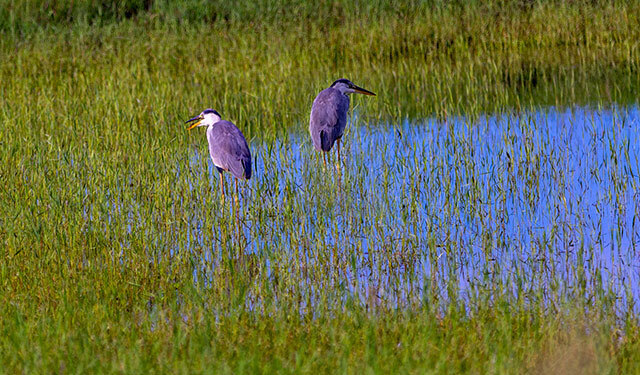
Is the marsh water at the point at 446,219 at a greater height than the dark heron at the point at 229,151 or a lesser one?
lesser

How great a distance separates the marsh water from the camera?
212 inches

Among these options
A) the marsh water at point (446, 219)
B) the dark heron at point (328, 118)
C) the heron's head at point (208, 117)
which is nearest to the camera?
the marsh water at point (446, 219)

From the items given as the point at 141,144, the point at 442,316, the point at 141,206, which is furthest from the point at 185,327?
the point at 141,144

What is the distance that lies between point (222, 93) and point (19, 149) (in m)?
3.50

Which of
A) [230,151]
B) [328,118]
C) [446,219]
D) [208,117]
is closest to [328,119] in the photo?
[328,118]

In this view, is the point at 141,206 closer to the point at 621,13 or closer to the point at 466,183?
the point at 466,183

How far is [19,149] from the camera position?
8562mm

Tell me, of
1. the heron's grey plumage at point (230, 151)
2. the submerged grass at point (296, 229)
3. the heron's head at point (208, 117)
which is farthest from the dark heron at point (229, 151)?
the heron's head at point (208, 117)

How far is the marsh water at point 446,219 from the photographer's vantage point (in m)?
5.38

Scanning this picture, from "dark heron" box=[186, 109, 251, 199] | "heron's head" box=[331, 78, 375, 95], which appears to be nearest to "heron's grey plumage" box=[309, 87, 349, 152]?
"heron's head" box=[331, 78, 375, 95]

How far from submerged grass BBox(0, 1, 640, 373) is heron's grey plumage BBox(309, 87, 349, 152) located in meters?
0.32

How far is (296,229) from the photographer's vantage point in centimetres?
665

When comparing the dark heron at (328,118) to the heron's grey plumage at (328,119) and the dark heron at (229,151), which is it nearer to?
the heron's grey plumage at (328,119)

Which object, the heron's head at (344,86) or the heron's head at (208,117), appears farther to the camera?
the heron's head at (344,86)
